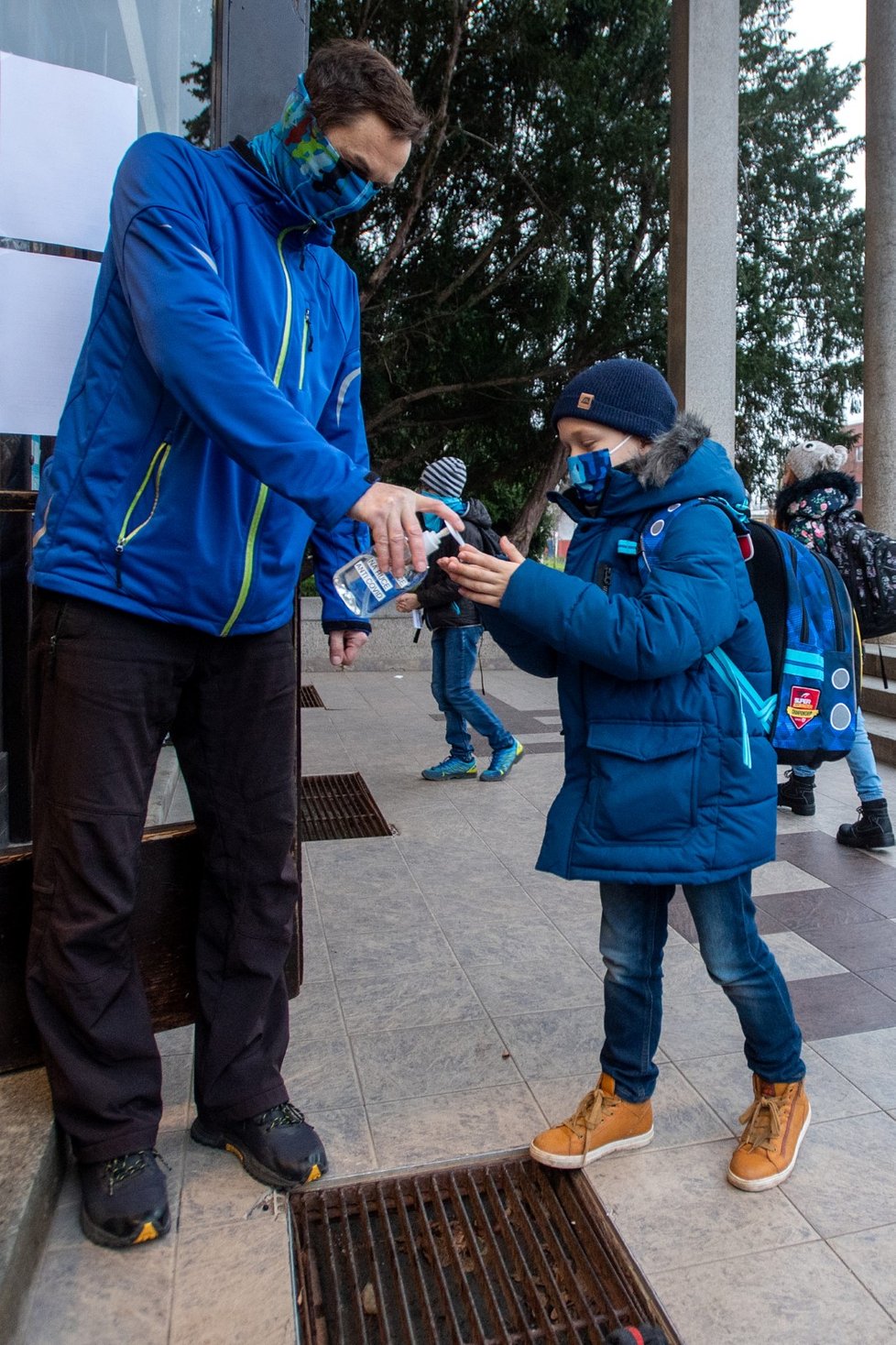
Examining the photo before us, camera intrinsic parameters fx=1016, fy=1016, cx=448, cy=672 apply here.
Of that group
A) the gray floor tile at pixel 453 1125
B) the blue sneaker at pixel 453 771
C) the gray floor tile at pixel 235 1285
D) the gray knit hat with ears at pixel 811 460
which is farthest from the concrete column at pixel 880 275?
the gray floor tile at pixel 235 1285

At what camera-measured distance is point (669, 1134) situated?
2.50 metres

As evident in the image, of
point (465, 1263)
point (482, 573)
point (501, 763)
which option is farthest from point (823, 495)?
point (465, 1263)

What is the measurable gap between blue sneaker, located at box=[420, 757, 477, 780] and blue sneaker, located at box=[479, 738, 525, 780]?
0.09m

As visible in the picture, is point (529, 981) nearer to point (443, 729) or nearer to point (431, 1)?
point (443, 729)

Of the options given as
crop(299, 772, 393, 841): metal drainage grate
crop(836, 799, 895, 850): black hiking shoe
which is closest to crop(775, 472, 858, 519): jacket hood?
crop(836, 799, 895, 850): black hiking shoe

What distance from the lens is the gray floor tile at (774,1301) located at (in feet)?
6.15

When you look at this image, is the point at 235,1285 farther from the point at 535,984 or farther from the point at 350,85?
the point at 350,85

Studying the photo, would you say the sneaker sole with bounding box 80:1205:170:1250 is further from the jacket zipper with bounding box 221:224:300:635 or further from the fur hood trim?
the fur hood trim

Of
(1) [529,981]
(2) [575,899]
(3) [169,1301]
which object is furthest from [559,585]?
(2) [575,899]

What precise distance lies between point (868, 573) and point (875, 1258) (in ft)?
10.2

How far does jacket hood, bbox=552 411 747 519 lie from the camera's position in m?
2.10

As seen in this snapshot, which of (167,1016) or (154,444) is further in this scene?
(167,1016)

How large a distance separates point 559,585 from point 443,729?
606cm

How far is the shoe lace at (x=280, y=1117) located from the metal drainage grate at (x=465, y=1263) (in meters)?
0.15
